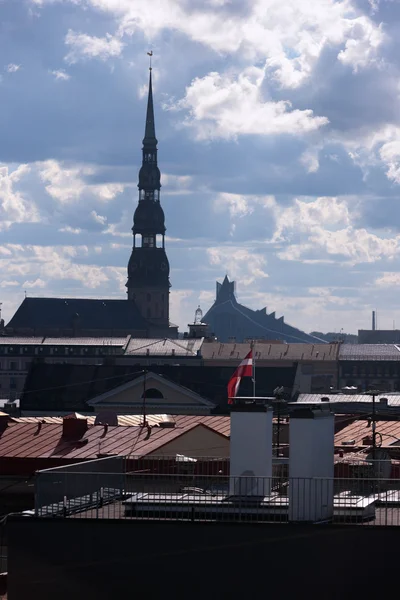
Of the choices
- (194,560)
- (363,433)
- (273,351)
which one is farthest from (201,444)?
(273,351)

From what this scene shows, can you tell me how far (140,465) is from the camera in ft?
132

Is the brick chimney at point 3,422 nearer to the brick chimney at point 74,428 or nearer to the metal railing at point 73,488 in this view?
the brick chimney at point 74,428

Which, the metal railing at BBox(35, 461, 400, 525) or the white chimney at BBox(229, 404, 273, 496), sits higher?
the white chimney at BBox(229, 404, 273, 496)

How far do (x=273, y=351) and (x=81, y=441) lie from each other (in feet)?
456

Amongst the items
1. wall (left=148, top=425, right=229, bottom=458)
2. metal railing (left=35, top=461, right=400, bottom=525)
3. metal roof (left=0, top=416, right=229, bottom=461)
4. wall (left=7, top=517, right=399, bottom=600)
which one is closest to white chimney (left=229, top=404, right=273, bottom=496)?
metal railing (left=35, top=461, right=400, bottom=525)

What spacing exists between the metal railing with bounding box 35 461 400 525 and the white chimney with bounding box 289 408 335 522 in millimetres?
14

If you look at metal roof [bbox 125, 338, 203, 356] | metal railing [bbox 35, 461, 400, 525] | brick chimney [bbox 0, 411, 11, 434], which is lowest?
metal railing [bbox 35, 461, 400, 525]

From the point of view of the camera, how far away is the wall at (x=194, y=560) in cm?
2042

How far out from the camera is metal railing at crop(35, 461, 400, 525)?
21.9m

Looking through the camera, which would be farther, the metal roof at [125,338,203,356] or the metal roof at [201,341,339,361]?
the metal roof at [201,341,339,361]

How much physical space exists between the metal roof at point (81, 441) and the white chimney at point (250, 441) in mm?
21182

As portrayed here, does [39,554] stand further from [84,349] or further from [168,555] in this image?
[84,349]

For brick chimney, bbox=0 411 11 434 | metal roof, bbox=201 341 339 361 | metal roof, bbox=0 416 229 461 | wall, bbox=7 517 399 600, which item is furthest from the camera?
metal roof, bbox=201 341 339 361

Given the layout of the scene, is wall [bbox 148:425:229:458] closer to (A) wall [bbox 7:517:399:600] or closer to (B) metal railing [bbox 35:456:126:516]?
(B) metal railing [bbox 35:456:126:516]
